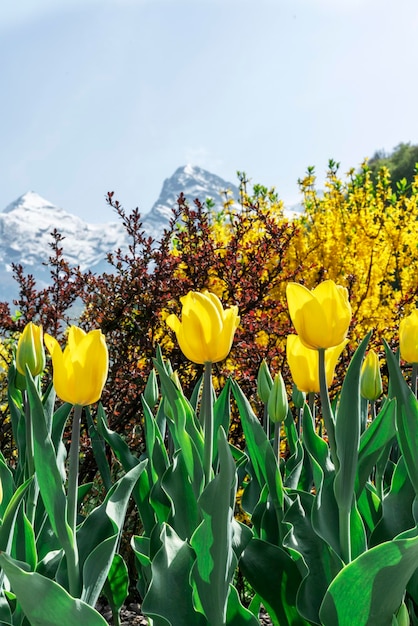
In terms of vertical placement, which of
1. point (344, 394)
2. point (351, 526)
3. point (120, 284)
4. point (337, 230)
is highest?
point (337, 230)

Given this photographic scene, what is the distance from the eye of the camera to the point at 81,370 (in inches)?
38.6

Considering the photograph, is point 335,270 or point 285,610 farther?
point 335,270

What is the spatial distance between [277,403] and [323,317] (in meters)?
0.45

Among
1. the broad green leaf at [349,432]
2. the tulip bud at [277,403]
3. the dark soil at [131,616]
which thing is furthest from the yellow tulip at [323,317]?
the dark soil at [131,616]

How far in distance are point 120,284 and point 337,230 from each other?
9.55ft

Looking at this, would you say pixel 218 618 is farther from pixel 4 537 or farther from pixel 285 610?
pixel 4 537

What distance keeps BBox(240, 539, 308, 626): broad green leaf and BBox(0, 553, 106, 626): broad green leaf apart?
1.29 feet

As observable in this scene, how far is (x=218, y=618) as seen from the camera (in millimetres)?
958

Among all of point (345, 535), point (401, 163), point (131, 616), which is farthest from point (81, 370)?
point (401, 163)

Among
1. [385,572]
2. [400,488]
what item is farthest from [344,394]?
[400,488]

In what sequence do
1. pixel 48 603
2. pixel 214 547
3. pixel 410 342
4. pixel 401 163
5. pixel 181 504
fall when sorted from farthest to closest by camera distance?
1. pixel 401 163
2. pixel 410 342
3. pixel 181 504
4. pixel 214 547
5. pixel 48 603

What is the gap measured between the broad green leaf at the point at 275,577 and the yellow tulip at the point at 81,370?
0.46m

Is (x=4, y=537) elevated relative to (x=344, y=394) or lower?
lower

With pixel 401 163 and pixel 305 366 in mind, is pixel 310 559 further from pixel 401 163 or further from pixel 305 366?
pixel 401 163
